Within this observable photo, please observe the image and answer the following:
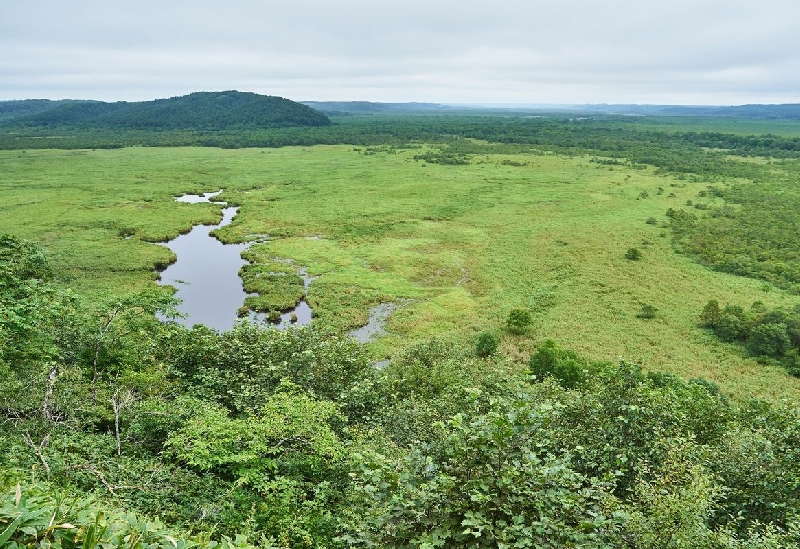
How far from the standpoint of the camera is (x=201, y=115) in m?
182

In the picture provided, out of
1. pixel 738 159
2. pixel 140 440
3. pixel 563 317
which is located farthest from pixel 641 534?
pixel 738 159

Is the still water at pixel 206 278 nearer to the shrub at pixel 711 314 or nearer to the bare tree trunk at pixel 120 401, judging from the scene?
the bare tree trunk at pixel 120 401

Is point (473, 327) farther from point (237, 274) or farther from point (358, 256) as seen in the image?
point (237, 274)

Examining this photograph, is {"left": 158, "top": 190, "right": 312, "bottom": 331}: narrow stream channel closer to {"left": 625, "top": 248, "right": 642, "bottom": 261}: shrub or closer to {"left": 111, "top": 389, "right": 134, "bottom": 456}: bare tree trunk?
{"left": 111, "top": 389, "right": 134, "bottom": 456}: bare tree trunk

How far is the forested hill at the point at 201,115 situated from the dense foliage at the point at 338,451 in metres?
166

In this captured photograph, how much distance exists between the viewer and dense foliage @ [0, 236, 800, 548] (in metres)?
5.32

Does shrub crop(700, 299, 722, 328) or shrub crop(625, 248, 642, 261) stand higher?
shrub crop(625, 248, 642, 261)

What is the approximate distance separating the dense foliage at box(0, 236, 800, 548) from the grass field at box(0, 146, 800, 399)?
4957 mm

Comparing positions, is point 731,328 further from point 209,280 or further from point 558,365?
point 209,280

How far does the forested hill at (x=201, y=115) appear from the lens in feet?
557

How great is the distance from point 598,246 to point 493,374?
31.4m

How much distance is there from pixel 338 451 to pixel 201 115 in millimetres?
197314

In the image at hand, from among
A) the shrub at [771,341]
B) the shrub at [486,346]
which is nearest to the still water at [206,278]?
the shrub at [486,346]

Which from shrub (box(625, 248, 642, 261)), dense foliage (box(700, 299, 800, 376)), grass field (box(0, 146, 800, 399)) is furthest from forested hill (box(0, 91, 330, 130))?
dense foliage (box(700, 299, 800, 376))
